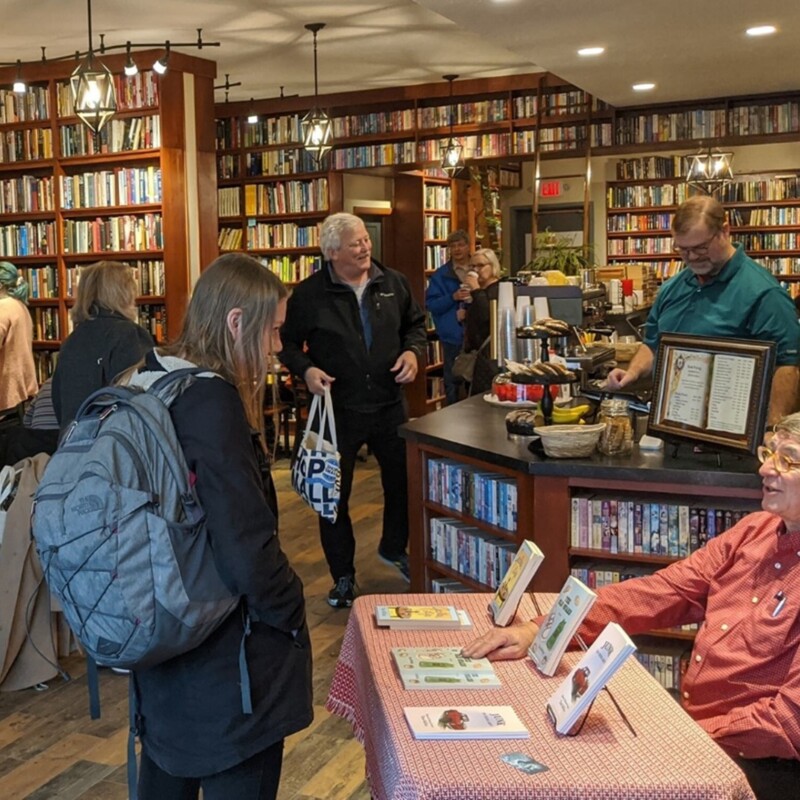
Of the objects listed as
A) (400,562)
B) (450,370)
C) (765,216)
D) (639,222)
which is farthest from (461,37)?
(765,216)

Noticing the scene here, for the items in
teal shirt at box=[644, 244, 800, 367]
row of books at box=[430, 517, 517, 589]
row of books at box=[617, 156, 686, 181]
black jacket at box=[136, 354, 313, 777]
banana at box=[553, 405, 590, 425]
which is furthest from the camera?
row of books at box=[617, 156, 686, 181]

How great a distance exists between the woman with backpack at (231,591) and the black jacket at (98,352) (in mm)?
2015

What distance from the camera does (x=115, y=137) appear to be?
7410 mm

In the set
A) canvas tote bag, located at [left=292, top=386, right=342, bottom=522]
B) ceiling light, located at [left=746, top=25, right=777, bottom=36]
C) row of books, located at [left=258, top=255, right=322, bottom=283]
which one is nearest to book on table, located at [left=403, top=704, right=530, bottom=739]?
canvas tote bag, located at [left=292, top=386, right=342, bottom=522]

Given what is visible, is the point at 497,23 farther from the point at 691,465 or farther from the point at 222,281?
the point at 222,281

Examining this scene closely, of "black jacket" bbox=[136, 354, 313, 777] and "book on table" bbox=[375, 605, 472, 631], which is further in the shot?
"book on table" bbox=[375, 605, 472, 631]

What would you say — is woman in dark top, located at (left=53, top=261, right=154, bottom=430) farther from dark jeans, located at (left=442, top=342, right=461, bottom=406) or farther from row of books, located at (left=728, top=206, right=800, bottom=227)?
row of books, located at (left=728, top=206, right=800, bottom=227)

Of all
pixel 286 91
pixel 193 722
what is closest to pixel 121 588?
pixel 193 722

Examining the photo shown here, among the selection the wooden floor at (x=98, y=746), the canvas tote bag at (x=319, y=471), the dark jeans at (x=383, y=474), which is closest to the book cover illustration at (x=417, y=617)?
the wooden floor at (x=98, y=746)

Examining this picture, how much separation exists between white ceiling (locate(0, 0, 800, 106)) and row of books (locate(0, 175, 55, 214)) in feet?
2.98

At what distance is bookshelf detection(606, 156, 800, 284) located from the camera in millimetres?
11641

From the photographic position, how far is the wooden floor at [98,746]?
311 centimetres

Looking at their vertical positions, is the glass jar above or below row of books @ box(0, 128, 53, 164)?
below

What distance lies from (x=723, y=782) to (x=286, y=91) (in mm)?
8805
